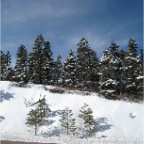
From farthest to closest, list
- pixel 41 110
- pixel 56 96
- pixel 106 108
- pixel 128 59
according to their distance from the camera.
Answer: pixel 128 59 < pixel 56 96 < pixel 106 108 < pixel 41 110

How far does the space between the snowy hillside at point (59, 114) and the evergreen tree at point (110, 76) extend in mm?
1854

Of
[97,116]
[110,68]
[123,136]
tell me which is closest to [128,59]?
[110,68]

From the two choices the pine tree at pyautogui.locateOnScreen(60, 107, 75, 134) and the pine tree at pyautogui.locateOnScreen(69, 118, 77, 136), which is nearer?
the pine tree at pyautogui.locateOnScreen(69, 118, 77, 136)

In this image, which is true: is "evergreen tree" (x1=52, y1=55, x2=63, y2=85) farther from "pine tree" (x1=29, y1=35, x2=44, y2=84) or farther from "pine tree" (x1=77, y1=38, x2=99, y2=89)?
"pine tree" (x1=77, y1=38, x2=99, y2=89)

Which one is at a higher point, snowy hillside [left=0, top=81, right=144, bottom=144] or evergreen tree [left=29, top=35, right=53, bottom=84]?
evergreen tree [left=29, top=35, right=53, bottom=84]

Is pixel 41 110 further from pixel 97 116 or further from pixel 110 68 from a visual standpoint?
pixel 110 68

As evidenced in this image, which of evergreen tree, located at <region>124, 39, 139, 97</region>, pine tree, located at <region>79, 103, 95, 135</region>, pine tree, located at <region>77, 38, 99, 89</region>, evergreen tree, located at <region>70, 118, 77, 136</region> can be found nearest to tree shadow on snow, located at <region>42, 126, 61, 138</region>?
evergreen tree, located at <region>70, 118, 77, 136</region>

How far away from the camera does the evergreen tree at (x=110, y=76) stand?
32.8m

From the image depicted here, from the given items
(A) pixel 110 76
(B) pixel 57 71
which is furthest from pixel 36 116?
(B) pixel 57 71

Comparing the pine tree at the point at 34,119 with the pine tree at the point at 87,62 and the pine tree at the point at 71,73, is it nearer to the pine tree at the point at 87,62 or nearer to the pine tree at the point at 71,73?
the pine tree at the point at 87,62

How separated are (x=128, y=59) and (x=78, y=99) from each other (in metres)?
13.7

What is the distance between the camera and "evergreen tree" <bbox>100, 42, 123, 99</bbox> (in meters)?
32.8

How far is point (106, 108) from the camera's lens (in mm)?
28812

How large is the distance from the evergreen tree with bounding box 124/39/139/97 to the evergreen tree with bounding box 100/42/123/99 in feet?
7.71
